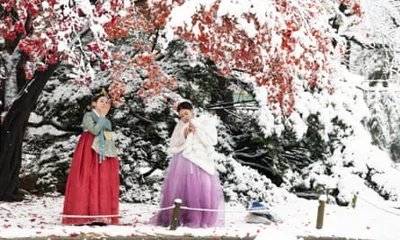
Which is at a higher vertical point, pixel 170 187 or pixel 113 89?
pixel 113 89

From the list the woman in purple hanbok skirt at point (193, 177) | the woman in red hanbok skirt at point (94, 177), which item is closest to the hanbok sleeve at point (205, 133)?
the woman in purple hanbok skirt at point (193, 177)

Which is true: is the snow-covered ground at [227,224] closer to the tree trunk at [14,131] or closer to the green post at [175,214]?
the green post at [175,214]

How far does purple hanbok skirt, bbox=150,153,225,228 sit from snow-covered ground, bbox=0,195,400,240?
223 mm

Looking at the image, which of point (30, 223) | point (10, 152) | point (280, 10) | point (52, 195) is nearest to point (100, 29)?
point (280, 10)

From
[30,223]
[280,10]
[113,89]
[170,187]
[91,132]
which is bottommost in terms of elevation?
[30,223]

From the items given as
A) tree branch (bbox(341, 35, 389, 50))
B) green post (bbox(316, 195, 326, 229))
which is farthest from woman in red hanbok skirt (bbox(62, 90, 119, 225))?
tree branch (bbox(341, 35, 389, 50))

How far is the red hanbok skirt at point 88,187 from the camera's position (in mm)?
8336

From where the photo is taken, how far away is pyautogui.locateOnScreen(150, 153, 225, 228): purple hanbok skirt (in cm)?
868

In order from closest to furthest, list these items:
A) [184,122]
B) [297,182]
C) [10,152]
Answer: [184,122] < [10,152] < [297,182]

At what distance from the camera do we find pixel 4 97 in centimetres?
1138

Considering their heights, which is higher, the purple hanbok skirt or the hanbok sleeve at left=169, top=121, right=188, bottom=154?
the hanbok sleeve at left=169, top=121, right=188, bottom=154

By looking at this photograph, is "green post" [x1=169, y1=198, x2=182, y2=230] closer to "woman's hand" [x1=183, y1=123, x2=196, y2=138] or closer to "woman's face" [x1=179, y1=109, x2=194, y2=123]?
"woman's hand" [x1=183, y1=123, x2=196, y2=138]

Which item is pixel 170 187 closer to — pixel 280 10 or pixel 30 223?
pixel 30 223

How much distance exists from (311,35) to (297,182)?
6112mm
